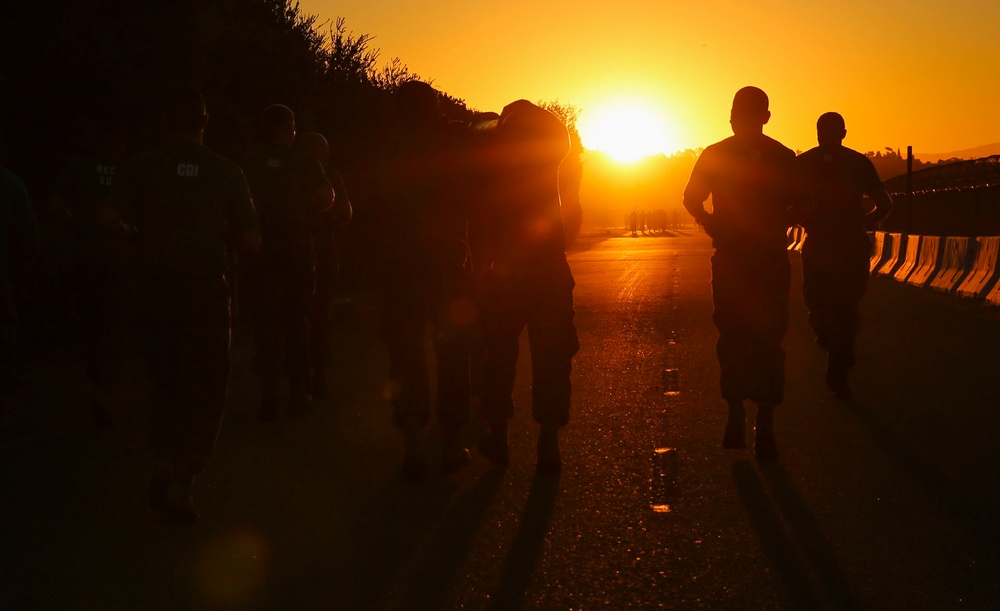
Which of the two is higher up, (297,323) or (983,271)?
(297,323)

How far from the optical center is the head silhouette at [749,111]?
7117mm

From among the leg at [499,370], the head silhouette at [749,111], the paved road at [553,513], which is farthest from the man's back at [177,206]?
the head silhouette at [749,111]

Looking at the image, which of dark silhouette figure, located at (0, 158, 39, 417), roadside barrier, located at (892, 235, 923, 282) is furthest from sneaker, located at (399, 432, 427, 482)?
roadside barrier, located at (892, 235, 923, 282)

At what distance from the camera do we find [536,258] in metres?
6.66

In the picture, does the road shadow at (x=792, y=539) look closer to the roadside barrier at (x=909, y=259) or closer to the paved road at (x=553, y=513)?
the paved road at (x=553, y=513)

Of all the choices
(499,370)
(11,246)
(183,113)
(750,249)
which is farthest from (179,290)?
(750,249)

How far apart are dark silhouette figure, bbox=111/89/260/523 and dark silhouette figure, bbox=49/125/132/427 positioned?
2554 millimetres

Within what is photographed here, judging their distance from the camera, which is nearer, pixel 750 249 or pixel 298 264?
pixel 750 249

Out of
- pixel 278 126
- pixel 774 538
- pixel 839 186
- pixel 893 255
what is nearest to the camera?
pixel 774 538

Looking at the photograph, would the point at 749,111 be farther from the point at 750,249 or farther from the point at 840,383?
the point at 840,383

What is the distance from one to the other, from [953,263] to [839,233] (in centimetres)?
1112

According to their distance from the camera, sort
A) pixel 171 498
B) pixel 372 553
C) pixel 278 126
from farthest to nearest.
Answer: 1. pixel 278 126
2. pixel 171 498
3. pixel 372 553

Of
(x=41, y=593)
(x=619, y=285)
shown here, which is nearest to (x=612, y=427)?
(x=41, y=593)

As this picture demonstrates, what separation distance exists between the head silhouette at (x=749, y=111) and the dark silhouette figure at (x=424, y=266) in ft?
5.37
